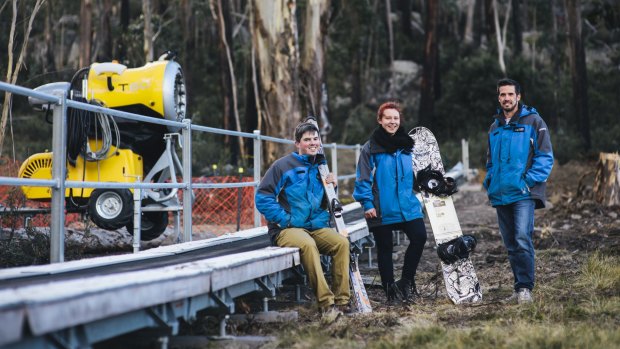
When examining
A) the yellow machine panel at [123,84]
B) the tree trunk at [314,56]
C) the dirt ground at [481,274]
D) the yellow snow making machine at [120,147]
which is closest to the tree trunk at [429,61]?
the tree trunk at [314,56]

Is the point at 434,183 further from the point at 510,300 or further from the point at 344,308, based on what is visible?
the point at 344,308

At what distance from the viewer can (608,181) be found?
15008mm

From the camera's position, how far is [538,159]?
6.23 m

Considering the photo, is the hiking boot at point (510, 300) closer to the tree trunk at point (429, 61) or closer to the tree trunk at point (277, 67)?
the tree trunk at point (277, 67)

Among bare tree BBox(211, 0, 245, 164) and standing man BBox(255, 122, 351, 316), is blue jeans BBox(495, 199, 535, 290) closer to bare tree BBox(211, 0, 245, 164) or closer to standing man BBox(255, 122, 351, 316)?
standing man BBox(255, 122, 351, 316)

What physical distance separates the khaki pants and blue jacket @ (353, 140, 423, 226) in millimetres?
501

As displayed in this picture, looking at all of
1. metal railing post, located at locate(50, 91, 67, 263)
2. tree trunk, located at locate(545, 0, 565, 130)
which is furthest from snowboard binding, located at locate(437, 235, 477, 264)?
tree trunk, located at locate(545, 0, 565, 130)

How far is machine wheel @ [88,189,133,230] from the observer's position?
27.9 feet

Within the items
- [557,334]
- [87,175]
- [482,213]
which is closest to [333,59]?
[482,213]

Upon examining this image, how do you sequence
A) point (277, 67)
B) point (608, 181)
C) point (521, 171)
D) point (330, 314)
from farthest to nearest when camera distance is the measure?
point (608, 181), point (277, 67), point (521, 171), point (330, 314)

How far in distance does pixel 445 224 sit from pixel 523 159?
958mm

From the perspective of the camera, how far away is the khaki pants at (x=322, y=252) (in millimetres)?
5789

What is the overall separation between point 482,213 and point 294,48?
5.17m

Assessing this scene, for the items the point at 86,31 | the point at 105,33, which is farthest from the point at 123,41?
the point at 86,31
